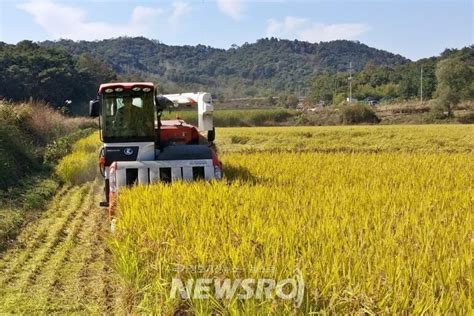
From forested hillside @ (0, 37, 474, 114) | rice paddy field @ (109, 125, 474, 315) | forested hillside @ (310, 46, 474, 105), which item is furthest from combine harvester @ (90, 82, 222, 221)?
forested hillside @ (310, 46, 474, 105)

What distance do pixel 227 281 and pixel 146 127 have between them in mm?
5529

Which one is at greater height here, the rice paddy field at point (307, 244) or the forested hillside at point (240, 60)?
the forested hillside at point (240, 60)

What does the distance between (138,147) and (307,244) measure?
524 cm

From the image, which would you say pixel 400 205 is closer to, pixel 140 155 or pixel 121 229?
pixel 121 229

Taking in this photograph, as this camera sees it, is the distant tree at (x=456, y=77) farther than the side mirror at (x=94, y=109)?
Yes

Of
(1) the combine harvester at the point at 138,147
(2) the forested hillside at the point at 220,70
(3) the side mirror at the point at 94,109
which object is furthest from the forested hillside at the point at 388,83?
(3) the side mirror at the point at 94,109

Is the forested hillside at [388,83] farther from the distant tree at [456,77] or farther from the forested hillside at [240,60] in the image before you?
the forested hillside at [240,60]

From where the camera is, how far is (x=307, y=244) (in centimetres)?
409

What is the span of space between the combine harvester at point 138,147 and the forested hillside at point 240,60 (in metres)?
123

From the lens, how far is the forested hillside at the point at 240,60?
475 feet

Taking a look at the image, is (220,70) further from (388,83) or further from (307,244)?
(307,244)

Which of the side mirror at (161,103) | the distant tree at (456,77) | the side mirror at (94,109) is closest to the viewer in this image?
the side mirror at (94,109)

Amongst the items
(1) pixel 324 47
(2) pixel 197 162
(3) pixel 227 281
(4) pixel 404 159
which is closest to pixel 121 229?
(3) pixel 227 281

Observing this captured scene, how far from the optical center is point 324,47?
194m
